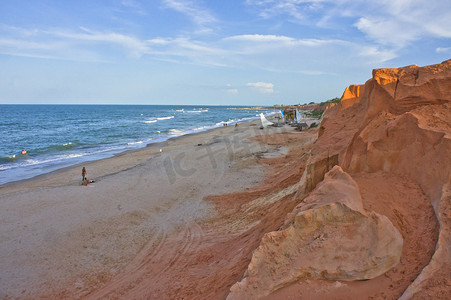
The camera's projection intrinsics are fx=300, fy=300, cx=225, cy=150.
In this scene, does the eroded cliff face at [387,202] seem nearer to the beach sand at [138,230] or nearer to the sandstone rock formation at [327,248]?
the sandstone rock formation at [327,248]

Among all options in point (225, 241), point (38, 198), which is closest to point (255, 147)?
point (38, 198)

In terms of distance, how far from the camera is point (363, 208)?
13.3ft

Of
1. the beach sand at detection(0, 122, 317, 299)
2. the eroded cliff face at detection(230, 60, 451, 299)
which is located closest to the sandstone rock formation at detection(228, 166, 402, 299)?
the eroded cliff face at detection(230, 60, 451, 299)

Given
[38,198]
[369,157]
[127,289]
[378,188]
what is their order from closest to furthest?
[378,188], [369,157], [127,289], [38,198]

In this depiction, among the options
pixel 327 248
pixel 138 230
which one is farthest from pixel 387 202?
pixel 138 230

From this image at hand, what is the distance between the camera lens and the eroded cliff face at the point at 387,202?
354 cm

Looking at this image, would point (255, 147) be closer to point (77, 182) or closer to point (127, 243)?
point (77, 182)

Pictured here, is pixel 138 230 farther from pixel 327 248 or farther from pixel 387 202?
pixel 387 202

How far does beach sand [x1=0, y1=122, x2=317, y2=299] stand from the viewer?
663 centimetres

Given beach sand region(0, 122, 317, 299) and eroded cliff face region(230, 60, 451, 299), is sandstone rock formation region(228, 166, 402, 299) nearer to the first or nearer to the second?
eroded cliff face region(230, 60, 451, 299)

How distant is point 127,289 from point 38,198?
9.80m

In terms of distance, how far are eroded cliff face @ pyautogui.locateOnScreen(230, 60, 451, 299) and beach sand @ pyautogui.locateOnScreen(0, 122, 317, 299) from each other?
1226 mm

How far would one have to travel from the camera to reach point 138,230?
10.3m

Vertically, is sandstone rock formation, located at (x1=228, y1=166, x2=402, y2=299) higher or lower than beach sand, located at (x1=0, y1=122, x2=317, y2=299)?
higher
